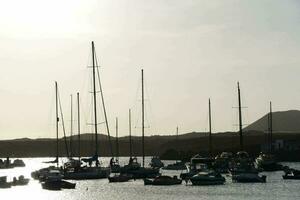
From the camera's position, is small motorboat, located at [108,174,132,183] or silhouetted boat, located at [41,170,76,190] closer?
silhouetted boat, located at [41,170,76,190]

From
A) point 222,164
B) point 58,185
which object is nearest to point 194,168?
point 222,164

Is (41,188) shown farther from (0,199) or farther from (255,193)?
(255,193)

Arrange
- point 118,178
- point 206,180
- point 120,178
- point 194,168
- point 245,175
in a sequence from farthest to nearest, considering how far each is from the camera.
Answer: point 194,168 < point 120,178 < point 118,178 < point 245,175 < point 206,180

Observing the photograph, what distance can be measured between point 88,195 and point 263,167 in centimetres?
5510

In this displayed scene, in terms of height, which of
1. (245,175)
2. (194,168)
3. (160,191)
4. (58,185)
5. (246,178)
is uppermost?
(194,168)

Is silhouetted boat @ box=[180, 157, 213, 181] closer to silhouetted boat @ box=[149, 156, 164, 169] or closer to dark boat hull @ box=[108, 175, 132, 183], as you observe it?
dark boat hull @ box=[108, 175, 132, 183]

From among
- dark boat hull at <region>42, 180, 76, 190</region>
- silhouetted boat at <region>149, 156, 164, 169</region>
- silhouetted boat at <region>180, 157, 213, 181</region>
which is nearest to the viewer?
dark boat hull at <region>42, 180, 76, 190</region>

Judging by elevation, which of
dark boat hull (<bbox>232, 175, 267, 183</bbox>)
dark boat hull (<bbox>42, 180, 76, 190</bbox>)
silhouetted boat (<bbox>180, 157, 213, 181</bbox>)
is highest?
silhouetted boat (<bbox>180, 157, 213, 181</bbox>)

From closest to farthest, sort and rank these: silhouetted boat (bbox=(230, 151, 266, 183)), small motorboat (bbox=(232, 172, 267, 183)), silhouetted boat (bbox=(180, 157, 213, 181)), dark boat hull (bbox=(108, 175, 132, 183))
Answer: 1. small motorboat (bbox=(232, 172, 267, 183))
2. silhouetted boat (bbox=(230, 151, 266, 183))
3. dark boat hull (bbox=(108, 175, 132, 183))
4. silhouetted boat (bbox=(180, 157, 213, 181))

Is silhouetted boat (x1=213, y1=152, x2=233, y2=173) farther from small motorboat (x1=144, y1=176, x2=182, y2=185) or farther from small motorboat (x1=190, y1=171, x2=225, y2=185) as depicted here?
small motorboat (x1=190, y1=171, x2=225, y2=185)

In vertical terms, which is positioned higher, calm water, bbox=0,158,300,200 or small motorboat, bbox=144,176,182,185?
small motorboat, bbox=144,176,182,185

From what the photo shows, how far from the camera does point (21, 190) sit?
10000cm

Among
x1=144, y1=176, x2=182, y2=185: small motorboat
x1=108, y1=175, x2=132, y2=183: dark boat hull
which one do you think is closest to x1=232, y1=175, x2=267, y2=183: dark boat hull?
x1=144, y1=176, x2=182, y2=185: small motorboat

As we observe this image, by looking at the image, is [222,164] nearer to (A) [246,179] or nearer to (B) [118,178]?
(A) [246,179]
